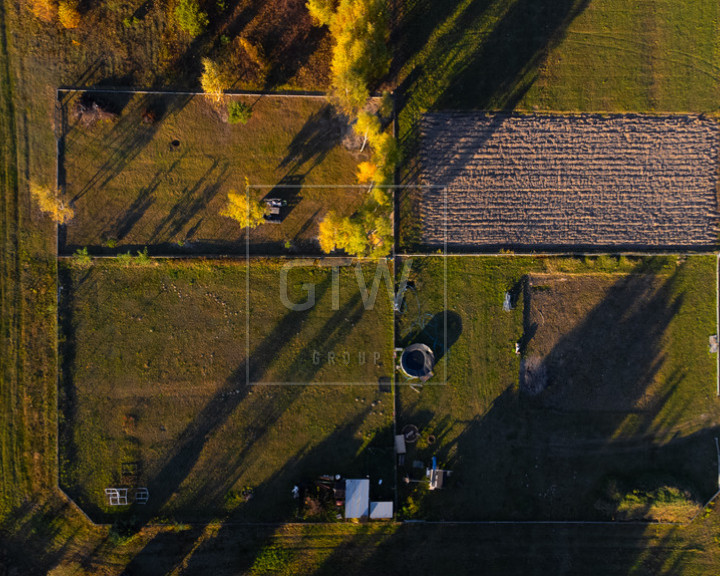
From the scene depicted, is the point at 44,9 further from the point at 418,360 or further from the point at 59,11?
the point at 418,360

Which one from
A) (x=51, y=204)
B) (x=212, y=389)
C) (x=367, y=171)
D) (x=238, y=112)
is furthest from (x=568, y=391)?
(x=51, y=204)

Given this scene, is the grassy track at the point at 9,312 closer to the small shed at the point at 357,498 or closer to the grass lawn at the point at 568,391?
the small shed at the point at 357,498

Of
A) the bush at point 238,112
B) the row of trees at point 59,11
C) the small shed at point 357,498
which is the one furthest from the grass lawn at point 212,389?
the row of trees at point 59,11

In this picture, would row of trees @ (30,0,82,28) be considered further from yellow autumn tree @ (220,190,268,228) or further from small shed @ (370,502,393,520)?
small shed @ (370,502,393,520)

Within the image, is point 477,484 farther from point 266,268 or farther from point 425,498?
point 266,268

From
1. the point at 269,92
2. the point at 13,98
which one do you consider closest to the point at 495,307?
the point at 269,92

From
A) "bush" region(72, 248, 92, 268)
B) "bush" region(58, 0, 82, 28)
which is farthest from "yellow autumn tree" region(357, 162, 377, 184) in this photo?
"bush" region(58, 0, 82, 28)
